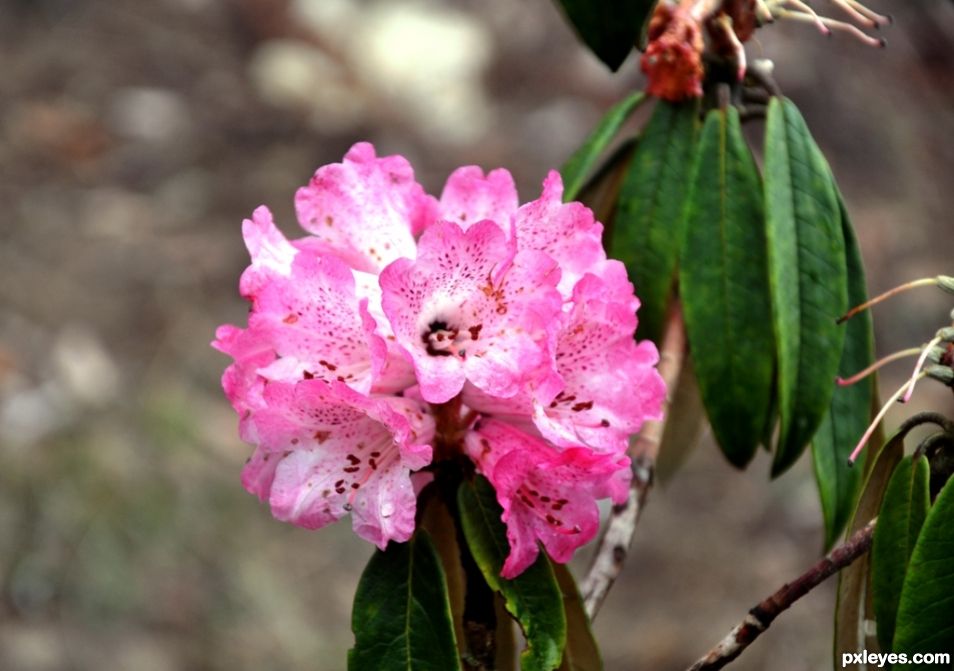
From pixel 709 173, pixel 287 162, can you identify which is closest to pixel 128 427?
pixel 287 162

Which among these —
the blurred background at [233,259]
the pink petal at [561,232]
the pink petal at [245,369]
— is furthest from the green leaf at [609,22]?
the blurred background at [233,259]

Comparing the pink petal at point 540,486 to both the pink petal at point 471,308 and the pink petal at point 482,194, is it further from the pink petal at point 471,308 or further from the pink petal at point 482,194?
the pink petal at point 482,194

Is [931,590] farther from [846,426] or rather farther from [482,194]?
[482,194]

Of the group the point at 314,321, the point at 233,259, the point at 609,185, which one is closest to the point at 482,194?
the point at 314,321

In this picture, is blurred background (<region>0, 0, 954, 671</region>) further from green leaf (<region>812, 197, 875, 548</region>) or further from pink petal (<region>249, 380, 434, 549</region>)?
pink petal (<region>249, 380, 434, 549</region>)

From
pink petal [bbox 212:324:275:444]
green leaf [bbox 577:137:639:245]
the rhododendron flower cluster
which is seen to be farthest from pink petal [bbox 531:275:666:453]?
green leaf [bbox 577:137:639:245]

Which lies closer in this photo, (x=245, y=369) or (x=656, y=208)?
(x=245, y=369)

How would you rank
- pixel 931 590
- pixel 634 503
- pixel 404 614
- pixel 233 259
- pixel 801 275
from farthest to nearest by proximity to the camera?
pixel 233 259 < pixel 634 503 < pixel 801 275 < pixel 404 614 < pixel 931 590
